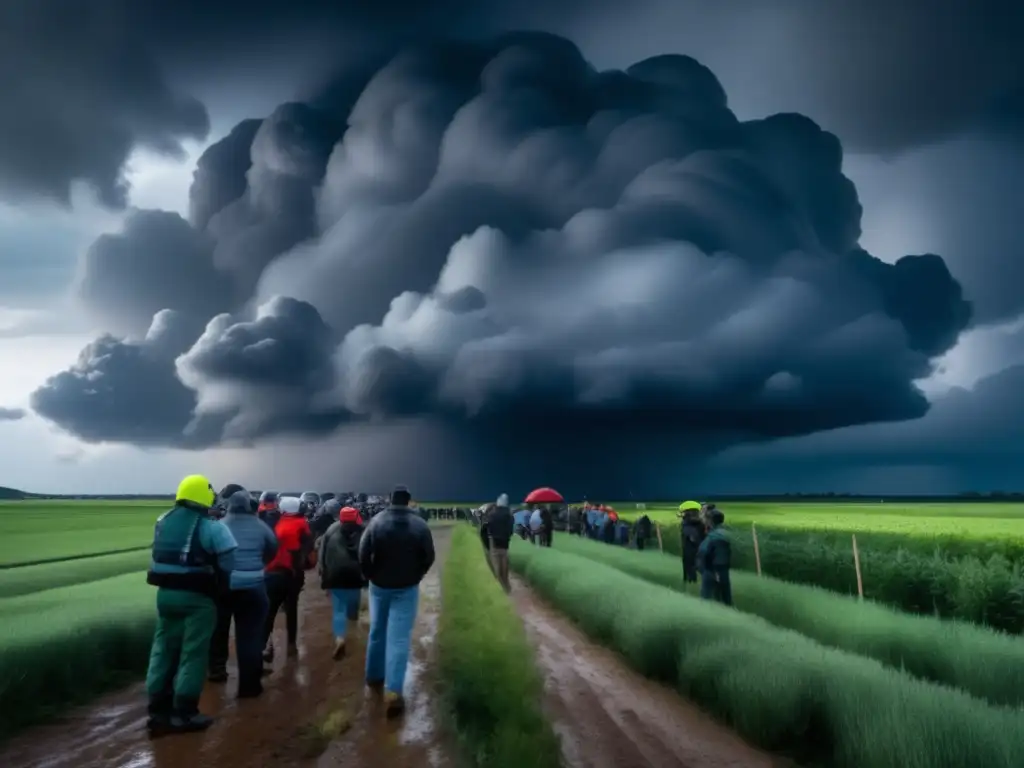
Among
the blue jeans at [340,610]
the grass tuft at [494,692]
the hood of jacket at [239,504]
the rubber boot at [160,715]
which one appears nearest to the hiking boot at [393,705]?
the grass tuft at [494,692]

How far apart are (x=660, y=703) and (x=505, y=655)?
7.97ft

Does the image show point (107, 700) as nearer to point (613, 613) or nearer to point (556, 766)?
point (556, 766)

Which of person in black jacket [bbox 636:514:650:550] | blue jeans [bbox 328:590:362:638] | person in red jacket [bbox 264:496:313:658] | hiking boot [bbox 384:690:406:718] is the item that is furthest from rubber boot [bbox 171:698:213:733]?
person in black jacket [bbox 636:514:650:550]

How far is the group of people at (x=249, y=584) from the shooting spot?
728 centimetres

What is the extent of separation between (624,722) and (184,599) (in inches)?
178

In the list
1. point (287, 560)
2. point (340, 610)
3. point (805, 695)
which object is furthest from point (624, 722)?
point (287, 560)

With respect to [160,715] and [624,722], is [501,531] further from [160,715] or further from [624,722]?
[160,715]

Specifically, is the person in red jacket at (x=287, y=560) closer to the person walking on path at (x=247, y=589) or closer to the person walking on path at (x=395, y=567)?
the person walking on path at (x=247, y=589)

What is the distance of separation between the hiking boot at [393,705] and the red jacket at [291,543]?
3172mm

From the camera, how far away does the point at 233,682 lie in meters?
9.51

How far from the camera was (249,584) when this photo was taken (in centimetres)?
872

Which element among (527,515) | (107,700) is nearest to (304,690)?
(107,700)

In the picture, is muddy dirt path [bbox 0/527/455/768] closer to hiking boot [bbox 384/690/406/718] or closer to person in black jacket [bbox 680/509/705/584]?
hiking boot [bbox 384/690/406/718]

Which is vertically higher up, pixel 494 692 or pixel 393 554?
pixel 393 554
